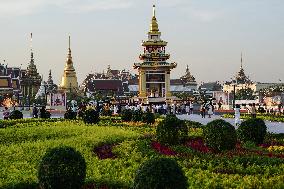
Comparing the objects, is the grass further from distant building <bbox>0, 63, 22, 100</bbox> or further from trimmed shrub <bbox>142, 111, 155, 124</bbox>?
distant building <bbox>0, 63, 22, 100</bbox>

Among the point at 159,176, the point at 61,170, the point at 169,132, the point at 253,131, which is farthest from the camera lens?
the point at 253,131

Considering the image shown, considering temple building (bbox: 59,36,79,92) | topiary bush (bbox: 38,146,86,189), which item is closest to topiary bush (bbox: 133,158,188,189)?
topiary bush (bbox: 38,146,86,189)

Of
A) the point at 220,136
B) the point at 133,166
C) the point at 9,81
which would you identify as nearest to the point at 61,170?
the point at 133,166

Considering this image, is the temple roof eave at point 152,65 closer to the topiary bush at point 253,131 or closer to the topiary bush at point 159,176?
the topiary bush at point 253,131

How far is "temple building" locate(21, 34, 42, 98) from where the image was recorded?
10481 centimetres

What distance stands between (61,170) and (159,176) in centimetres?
274

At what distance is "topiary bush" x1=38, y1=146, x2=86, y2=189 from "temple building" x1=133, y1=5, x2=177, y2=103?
214 feet

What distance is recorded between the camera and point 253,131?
19.0 m

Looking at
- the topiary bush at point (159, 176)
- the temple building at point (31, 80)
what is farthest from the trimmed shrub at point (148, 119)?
the temple building at point (31, 80)

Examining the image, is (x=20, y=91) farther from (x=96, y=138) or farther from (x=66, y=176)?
(x=66, y=176)

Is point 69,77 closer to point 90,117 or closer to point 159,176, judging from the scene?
point 90,117

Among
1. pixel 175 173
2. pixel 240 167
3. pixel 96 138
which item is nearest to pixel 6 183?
pixel 175 173

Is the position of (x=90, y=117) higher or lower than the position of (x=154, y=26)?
lower

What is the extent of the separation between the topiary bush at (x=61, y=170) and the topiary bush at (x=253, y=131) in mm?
9348
